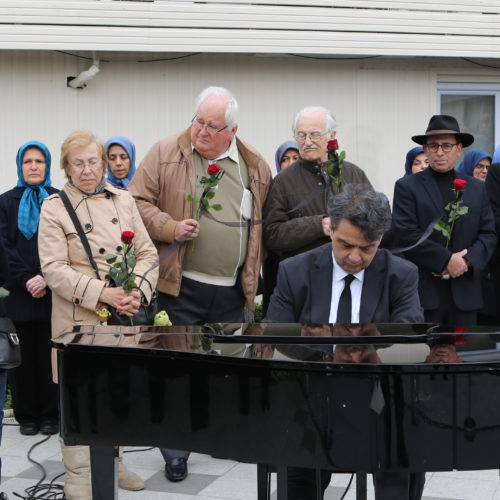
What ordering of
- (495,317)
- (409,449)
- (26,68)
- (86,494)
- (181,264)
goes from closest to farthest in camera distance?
1. (409,449)
2. (86,494)
3. (181,264)
4. (495,317)
5. (26,68)

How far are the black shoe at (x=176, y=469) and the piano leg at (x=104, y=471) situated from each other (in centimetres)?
180

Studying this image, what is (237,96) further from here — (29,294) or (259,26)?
(29,294)

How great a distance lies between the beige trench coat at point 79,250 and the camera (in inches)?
184

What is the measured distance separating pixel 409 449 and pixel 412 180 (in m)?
3.37

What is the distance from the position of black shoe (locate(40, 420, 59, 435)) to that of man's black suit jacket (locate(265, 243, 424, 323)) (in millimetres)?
3015

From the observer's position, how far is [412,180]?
598 centimetres

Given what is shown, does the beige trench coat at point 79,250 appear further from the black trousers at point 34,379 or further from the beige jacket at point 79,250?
the black trousers at point 34,379

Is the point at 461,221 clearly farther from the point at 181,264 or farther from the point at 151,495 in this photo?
the point at 151,495

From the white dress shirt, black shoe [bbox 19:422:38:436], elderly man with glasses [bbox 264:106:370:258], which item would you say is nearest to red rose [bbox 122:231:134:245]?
the white dress shirt

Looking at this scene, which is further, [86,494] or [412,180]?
[412,180]

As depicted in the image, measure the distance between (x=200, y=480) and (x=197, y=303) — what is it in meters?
1.08

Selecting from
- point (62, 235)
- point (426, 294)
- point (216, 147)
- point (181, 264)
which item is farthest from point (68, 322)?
point (426, 294)

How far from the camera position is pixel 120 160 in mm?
6996

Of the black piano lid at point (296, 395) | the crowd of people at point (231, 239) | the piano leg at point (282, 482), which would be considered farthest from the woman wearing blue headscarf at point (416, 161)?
the piano leg at point (282, 482)
